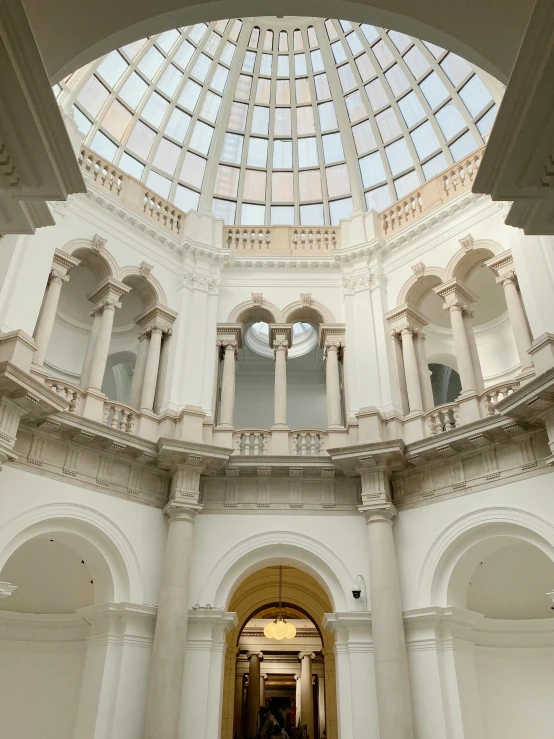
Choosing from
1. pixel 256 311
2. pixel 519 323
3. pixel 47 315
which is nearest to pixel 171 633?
pixel 47 315

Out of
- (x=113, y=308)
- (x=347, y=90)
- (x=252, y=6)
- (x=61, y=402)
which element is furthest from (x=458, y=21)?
(x=347, y=90)

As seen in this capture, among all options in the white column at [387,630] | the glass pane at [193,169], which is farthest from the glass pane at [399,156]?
the white column at [387,630]

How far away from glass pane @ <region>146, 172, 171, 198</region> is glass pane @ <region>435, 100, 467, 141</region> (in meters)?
8.13

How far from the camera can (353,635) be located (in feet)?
37.2

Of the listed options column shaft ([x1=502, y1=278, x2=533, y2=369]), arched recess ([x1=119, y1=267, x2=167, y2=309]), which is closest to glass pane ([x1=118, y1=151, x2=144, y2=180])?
arched recess ([x1=119, y1=267, x2=167, y2=309])

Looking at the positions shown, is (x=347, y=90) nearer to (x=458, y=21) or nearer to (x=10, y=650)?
(x=458, y=21)

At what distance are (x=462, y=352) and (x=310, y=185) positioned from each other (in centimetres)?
856

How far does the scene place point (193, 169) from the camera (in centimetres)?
1808

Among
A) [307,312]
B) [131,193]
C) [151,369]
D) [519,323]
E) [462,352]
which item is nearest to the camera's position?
[519,323]

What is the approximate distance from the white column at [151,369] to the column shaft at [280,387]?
2900 mm

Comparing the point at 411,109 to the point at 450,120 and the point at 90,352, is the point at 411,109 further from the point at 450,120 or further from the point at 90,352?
the point at 90,352

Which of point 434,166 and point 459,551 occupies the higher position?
point 434,166

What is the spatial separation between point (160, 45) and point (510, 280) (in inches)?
487

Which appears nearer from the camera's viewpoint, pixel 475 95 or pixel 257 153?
pixel 475 95
